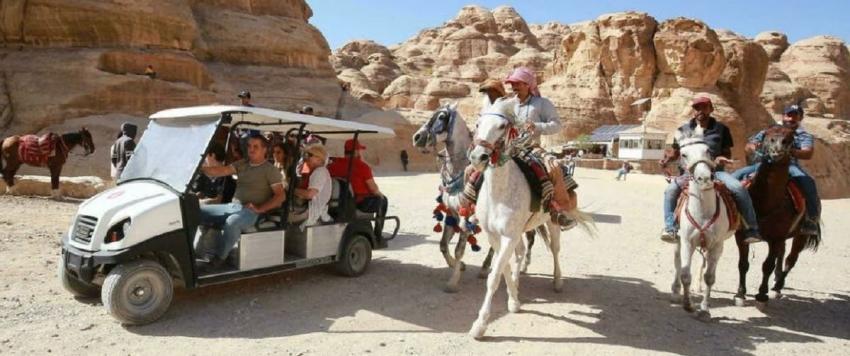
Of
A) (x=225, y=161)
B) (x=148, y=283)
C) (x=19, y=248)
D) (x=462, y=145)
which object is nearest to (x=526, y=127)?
(x=462, y=145)

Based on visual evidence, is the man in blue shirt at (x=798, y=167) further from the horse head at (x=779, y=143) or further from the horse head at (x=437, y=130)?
the horse head at (x=437, y=130)

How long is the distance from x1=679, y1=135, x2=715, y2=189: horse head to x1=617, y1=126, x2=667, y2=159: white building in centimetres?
4831

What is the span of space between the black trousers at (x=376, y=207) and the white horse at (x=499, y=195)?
2384 mm

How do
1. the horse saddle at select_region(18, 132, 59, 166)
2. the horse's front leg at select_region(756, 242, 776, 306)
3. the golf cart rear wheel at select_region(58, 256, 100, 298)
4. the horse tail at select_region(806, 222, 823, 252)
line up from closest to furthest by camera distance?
the golf cart rear wheel at select_region(58, 256, 100, 298) < the horse's front leg at select_region(756, 242, 776, 306) < the horse tail at select_region(806, 222, 823, 252) < the horse saddle at select_region(18, 132, 59, 166)

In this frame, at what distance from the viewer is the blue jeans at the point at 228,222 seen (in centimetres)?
578

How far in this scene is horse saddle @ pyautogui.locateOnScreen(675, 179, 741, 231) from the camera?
601 centimetres

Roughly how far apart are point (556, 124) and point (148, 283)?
4.52 metres

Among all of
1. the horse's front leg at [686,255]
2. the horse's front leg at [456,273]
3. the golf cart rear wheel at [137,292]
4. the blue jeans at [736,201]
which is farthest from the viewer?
the horse's front leg at [456,273]

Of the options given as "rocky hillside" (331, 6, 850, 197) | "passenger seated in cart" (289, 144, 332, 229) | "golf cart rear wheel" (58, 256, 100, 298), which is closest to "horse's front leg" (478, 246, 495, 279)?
"passenger seated in cart" (289, 144, 332, 229)

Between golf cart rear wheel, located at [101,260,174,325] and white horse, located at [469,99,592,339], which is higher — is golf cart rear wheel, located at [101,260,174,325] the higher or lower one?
the lower one

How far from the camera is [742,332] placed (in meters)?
5.68

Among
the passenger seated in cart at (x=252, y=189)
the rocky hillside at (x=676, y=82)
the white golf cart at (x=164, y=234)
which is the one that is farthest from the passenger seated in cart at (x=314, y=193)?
A: the rocky hillside at (x=676, y=82)

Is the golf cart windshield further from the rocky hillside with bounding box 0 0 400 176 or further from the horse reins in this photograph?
the rocky hillside with bounding box 0 0 400 176

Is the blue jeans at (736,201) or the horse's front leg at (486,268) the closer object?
the blue jeans at (736,201)
